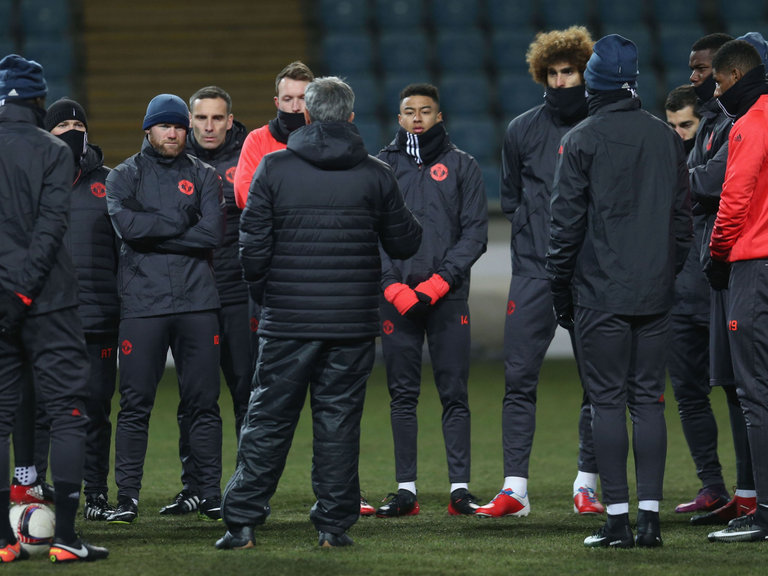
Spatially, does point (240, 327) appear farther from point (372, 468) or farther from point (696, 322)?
point (696, 322)

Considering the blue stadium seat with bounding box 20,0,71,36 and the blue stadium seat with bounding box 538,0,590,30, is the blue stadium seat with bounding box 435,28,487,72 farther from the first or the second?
the blue stadium seat with bounding box 20,0,71,36

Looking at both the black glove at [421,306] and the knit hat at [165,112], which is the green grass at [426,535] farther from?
the knit hat at [165,112]

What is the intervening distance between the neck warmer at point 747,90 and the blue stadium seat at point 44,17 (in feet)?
31.9

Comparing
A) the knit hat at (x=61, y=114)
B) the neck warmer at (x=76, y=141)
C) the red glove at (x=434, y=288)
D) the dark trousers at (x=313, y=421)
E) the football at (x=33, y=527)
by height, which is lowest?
the football at (x=33, y=527)

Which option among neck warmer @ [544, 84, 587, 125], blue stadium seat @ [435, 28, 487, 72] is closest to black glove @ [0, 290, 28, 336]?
neck warmer @ [544, 84, 587, 125]

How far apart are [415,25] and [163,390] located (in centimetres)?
589

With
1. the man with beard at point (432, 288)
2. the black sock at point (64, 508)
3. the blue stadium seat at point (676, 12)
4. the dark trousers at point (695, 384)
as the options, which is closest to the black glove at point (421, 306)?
the man with beard at point (432, 288)

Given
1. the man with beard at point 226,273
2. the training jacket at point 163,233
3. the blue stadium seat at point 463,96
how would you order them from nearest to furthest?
the training jacket at point 163,233, the man with beard at point 226,273, the blue stadium seat at point 463,96

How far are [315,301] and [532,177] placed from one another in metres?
1.46

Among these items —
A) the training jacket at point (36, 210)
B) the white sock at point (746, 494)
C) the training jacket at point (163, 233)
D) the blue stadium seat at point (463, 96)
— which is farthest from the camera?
the blue stadium seat at point (463, 96)

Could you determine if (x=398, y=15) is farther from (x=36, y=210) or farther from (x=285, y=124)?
(x=36, y=210)

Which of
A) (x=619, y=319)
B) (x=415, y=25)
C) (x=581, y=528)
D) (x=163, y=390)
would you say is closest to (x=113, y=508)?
(x=581, y=528)

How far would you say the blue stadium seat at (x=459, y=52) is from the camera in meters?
12.4

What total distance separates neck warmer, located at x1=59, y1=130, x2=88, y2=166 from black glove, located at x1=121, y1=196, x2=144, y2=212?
1.11 feet
